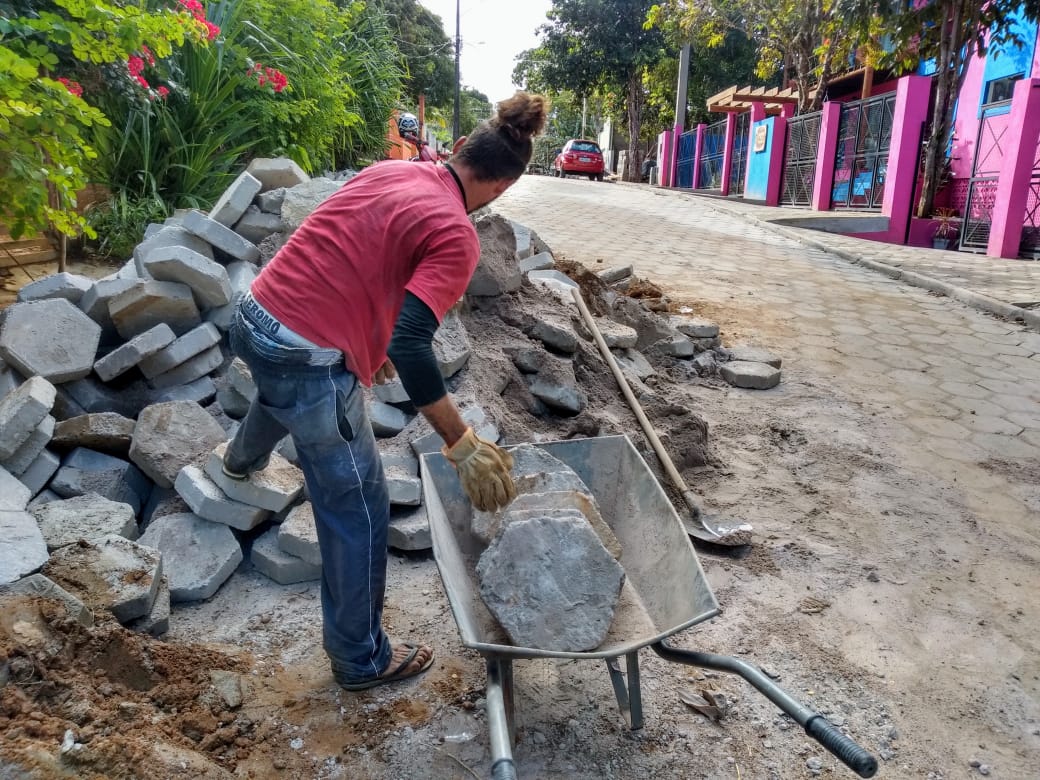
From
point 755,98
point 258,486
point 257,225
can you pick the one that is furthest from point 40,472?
point 755,98

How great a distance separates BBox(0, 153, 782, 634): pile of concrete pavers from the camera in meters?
2.58

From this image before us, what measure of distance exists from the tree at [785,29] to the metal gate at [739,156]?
1559 millimetres

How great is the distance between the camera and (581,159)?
92.1 feet

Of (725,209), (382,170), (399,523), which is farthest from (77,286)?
(725,209)

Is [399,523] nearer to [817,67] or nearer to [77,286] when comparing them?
[77,286]

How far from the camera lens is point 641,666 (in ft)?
8.14

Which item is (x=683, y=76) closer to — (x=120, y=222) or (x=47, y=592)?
(x=120, y=222)

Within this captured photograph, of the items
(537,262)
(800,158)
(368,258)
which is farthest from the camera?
(800,158)

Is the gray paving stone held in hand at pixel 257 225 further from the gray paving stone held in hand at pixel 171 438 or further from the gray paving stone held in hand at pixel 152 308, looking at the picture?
the gray paving stone held in hand at pixel 171 438

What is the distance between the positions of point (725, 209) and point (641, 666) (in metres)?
14.2

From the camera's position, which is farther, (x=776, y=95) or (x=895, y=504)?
(x=776, y=95)

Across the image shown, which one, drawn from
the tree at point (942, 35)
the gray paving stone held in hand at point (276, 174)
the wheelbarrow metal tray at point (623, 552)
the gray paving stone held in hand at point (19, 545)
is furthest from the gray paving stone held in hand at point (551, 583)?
the tree at point (942, 35)

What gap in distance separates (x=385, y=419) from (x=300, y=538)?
748 mm

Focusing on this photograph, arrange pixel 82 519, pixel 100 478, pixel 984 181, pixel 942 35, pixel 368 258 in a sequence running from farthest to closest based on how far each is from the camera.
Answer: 1. pixel 942 35
2. pixel 984 181
3. pixel 100 478
4. pixel 82 519
5. pixel 368 258
